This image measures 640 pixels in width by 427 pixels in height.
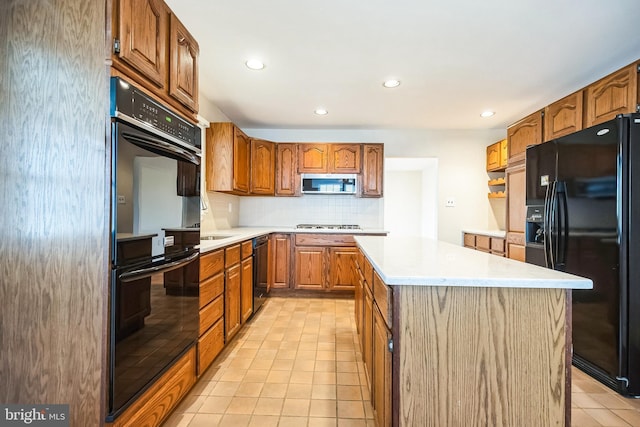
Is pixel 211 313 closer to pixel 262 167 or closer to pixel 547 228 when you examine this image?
pixel 262 167

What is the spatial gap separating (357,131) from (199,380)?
375cm

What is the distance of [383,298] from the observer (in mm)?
1203

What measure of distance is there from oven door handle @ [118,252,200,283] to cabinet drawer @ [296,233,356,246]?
228 cm

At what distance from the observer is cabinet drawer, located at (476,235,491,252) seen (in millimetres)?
3715

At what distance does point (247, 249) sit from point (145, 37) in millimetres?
1892

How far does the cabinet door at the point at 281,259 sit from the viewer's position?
3807 millimetres

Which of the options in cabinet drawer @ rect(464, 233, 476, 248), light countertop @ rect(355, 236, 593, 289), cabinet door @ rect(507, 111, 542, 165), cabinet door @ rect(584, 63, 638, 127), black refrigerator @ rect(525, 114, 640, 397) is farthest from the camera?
cabinet drawer @ rect(464, 233, 476, 248)

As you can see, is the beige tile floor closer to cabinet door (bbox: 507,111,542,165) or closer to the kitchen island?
the kitchen island

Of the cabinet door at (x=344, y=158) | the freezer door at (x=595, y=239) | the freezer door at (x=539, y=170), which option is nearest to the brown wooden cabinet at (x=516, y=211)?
the freezer door at (x=539, y=170)

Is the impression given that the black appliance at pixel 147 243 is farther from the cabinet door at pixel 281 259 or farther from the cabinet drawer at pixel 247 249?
the cabinet door at pixel 281 259

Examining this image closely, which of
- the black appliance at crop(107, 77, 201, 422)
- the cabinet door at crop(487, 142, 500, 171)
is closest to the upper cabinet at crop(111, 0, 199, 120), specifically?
the black appliance at crop(107, 77, 201, 422)

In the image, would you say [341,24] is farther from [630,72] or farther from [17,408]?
[17,408]

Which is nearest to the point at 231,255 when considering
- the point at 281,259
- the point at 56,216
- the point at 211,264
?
the point at 211,264

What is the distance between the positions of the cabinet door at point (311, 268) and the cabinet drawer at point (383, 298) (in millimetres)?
2388
